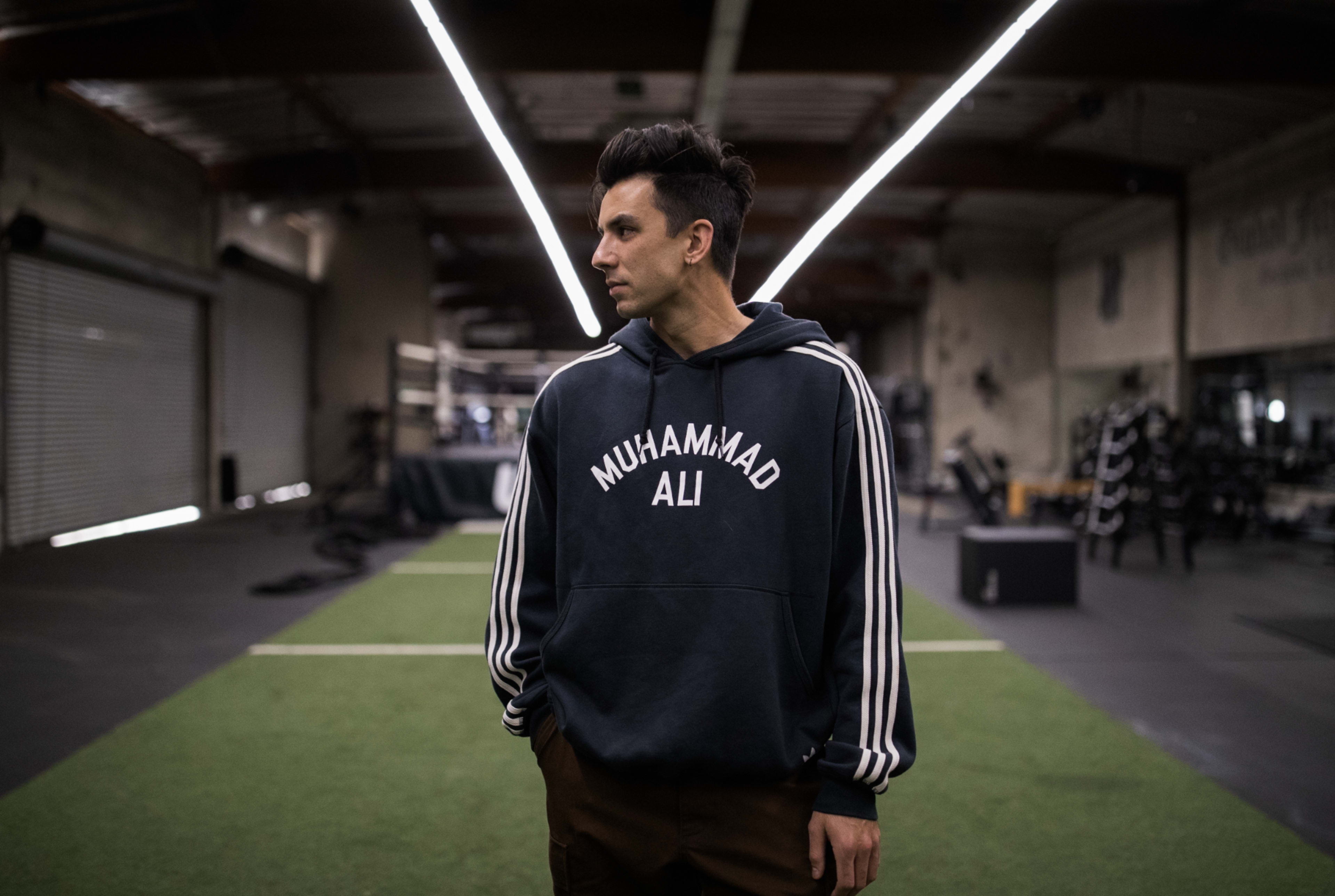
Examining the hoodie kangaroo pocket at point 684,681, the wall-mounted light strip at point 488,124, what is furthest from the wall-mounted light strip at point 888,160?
the hoodie kangaroo pocket at point 684,681

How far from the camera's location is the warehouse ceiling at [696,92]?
6535 mm

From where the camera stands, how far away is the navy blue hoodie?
103 centimetres

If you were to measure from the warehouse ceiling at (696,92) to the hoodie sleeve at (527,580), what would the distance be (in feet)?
19.7

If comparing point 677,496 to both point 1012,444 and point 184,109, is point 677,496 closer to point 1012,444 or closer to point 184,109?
point 184,109

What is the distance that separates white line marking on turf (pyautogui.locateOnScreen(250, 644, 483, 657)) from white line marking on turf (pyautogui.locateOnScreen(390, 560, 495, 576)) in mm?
1949

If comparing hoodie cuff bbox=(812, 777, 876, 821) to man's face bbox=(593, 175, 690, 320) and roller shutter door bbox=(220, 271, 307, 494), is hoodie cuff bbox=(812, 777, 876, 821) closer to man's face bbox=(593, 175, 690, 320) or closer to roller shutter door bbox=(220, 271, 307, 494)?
man's face bbox=(593, 175, 690, 320)

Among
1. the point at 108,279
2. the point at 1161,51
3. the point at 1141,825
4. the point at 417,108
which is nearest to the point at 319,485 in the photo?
the point at 108,279

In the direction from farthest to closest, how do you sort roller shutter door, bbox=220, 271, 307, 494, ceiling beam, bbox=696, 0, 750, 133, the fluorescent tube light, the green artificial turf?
roller shutter door, bbox=220, 271, 307, 494
the fluorescent tube light
ceiling beam, bbox=696, 0, 750, 133
the green artificial turf

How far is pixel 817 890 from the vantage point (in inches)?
41.6

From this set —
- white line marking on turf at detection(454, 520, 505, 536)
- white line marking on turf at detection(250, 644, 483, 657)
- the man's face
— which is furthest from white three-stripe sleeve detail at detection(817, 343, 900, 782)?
white line marking on turf at detection(454, 520, 505, 536)

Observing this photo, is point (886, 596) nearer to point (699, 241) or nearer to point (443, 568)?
point (699, 241)

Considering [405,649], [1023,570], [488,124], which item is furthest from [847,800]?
[1023,570]

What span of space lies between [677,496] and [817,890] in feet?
1.64

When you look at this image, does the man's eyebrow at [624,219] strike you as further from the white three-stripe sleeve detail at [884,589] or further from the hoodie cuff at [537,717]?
the hoodie cuff at [537,717]
